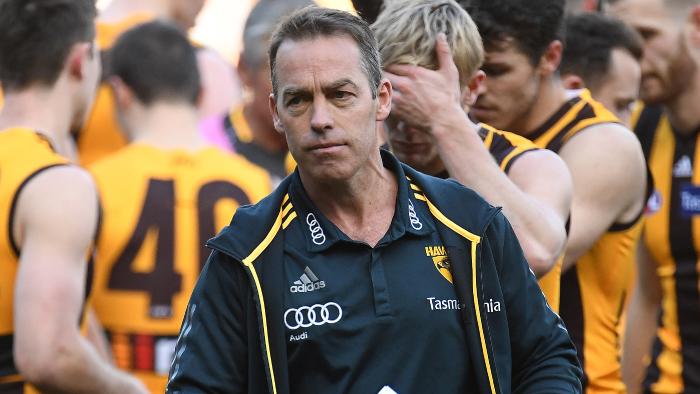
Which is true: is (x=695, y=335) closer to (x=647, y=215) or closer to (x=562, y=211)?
(x=647, y=215)

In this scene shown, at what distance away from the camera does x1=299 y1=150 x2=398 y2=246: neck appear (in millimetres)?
3336

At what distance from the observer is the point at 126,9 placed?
764 cm

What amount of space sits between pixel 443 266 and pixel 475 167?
716mm

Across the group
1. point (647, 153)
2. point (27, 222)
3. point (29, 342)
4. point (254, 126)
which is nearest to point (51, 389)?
point (29, 342)

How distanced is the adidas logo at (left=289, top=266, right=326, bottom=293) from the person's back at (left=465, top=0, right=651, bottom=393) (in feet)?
5.21

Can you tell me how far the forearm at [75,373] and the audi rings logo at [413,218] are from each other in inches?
66.1

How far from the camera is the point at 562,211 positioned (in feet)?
13.7

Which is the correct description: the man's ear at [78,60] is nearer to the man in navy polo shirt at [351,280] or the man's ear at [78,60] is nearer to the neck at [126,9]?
the man in navy polo shirt at [351,280]

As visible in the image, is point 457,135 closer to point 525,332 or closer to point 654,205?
point 525,332

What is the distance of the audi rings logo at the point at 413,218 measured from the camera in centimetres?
332

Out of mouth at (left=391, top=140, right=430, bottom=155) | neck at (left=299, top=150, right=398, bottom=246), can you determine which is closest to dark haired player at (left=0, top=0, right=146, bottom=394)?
mouth at (left=391, top=140, right=430, bottom=155)

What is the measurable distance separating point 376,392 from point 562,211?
122cm

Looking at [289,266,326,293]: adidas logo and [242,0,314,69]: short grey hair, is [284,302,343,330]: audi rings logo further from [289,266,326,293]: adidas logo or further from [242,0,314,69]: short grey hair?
[242,0,314,69]: short grey hair

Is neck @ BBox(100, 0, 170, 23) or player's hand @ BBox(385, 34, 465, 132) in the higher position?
neck @ BBox(100, 0, 170, 23)
